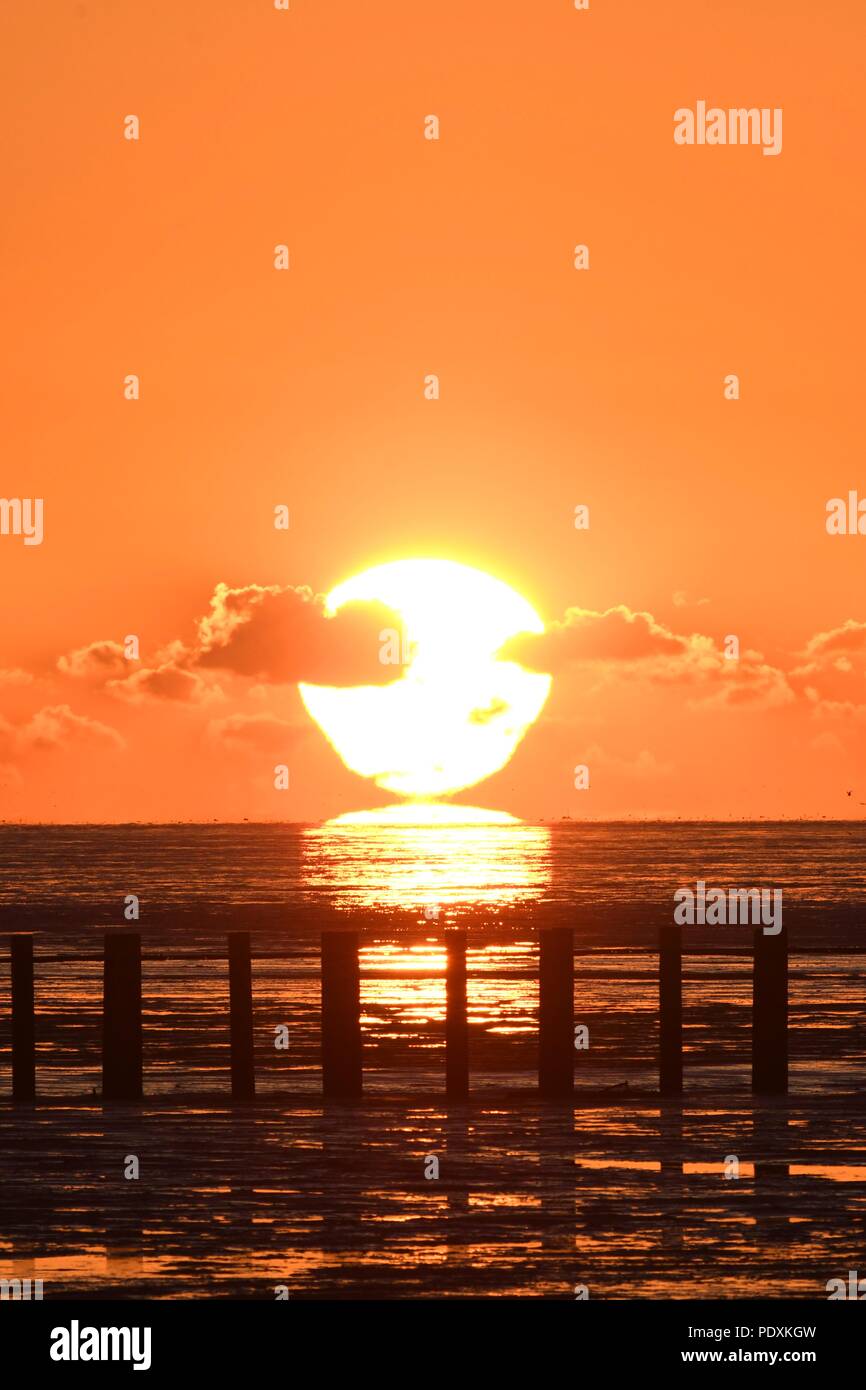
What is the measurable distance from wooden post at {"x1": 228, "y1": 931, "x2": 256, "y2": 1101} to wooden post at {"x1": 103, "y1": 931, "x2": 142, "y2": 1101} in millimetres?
948

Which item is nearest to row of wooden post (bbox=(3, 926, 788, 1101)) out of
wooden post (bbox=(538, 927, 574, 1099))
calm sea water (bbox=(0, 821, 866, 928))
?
wooden post (bbox=(538, 927, 574, 1099))

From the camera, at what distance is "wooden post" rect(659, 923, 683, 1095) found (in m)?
20.5

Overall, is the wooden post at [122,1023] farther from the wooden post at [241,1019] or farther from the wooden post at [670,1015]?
the wooden post at [670,1015]

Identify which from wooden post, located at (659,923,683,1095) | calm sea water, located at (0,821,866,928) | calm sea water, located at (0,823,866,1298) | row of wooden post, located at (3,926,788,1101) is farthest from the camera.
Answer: calm sea water, located at (0,821,866,928)

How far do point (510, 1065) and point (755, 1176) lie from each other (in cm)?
1211

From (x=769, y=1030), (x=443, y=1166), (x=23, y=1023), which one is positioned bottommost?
(x=443, y=1166)

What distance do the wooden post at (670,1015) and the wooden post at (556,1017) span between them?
913 millimetres

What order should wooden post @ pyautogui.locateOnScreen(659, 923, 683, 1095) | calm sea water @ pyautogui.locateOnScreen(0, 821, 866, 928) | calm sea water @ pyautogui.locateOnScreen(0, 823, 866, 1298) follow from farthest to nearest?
calm sea water @ pyautogui.locateOnScreen(0, 821, 866, 928) < wooden post @ pyautogui.locateOnScreen(659, 923, 683, 1095) < calm sea water @ pyautogui.locateOnScreen(0, 823, 866, 1298)

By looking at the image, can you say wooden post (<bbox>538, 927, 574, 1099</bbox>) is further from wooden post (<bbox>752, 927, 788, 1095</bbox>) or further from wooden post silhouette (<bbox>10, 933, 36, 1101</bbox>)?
wooden post silhouette (<bbox>10, 933, 36, 1101</bbox>)

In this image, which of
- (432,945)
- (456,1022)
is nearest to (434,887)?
(432,945)

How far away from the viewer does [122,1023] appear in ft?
68.9

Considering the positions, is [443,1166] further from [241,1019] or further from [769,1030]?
[769,1030]

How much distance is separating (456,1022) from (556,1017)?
1062 millimetres

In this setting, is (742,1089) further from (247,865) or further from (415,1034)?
(247,865)
